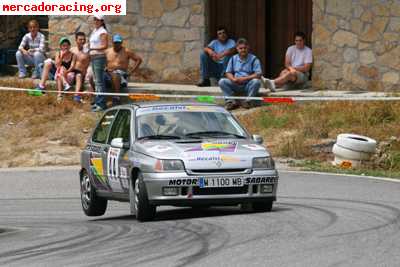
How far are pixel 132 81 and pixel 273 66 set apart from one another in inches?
121

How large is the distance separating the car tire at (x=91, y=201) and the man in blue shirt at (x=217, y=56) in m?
10.1

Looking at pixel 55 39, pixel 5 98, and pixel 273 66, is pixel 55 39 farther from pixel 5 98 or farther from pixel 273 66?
pixel 273 66

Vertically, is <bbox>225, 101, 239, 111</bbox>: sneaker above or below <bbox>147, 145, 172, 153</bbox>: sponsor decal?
below

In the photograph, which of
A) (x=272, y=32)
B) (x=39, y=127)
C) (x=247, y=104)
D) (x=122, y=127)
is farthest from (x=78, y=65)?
(x=122, y=127)

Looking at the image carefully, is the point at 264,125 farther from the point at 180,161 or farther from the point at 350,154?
the point at 180,161

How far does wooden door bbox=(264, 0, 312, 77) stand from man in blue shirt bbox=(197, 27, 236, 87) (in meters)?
1.22

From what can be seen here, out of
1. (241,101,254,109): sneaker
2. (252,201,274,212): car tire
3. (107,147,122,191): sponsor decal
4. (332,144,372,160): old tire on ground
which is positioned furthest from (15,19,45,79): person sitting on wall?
(252,201,274,212): car tire

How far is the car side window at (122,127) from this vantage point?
15984 mm

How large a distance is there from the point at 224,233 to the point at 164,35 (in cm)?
1603

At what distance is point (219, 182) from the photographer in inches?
575

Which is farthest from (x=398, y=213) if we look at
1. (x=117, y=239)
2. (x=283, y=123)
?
(x=283, y=123)

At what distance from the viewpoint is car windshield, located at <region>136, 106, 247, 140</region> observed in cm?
1556

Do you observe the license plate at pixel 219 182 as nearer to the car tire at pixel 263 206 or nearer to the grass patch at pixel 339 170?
the car tire at pixel 263 206

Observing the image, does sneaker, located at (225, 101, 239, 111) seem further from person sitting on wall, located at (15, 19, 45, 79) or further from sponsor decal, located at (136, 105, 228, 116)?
sponsor decal, located at (136, 105, 228, 116)
